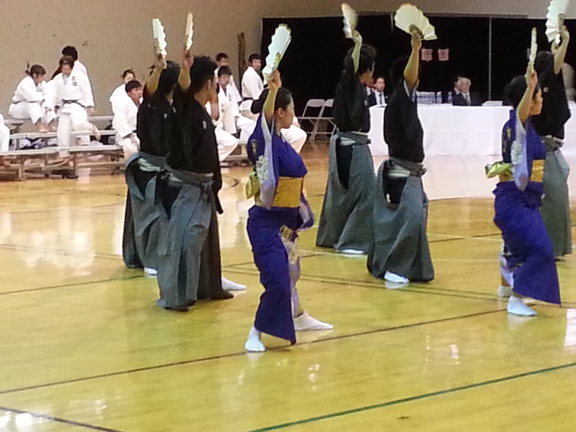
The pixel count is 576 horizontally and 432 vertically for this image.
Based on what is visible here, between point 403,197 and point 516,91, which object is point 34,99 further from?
point 516,91

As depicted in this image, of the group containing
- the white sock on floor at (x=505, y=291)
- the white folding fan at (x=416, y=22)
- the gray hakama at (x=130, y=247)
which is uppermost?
the white folding fan at (x=416, y=22)

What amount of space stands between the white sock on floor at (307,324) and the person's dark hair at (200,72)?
5.57 feet

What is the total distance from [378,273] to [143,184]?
6.00 feet

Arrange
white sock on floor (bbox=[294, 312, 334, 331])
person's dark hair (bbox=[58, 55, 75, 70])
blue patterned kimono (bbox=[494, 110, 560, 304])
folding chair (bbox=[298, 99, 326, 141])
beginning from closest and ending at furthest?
white sock on floor (bbox=[294, 312, 334, 331]) → blue patterned kimono (bbox=[494, 110, 560, 304]) → person's dark hair (bbox=[58, 55, 75, 70]) → folding chair (bbox=[298, 99, 326, 141])

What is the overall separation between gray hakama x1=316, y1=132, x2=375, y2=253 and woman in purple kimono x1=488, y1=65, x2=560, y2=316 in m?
2.29

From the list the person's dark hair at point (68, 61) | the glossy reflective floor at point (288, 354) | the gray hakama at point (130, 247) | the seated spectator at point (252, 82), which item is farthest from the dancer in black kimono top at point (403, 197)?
the seated spectator at point (252, 82)

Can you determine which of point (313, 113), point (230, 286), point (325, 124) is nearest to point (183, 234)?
point (230, 286)

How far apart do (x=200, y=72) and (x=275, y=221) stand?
1546 millimetres

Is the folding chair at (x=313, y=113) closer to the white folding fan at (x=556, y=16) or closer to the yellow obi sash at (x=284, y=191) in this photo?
the white folding fan at (x=556, y=16)

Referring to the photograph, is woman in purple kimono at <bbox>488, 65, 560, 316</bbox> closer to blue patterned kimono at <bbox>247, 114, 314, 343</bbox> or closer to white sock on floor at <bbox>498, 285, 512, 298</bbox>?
white sock on floor at <bbox>498, 285, 512, 298</bbox>

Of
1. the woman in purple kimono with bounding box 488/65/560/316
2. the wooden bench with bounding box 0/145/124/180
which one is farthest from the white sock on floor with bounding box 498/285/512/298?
the wooden bench with bounding box 0/145/124/180

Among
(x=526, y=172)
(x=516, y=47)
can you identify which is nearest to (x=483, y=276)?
(x=526, y=172)

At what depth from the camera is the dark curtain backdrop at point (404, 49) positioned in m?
23.6

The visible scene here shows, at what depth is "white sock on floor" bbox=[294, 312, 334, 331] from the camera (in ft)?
21.0
